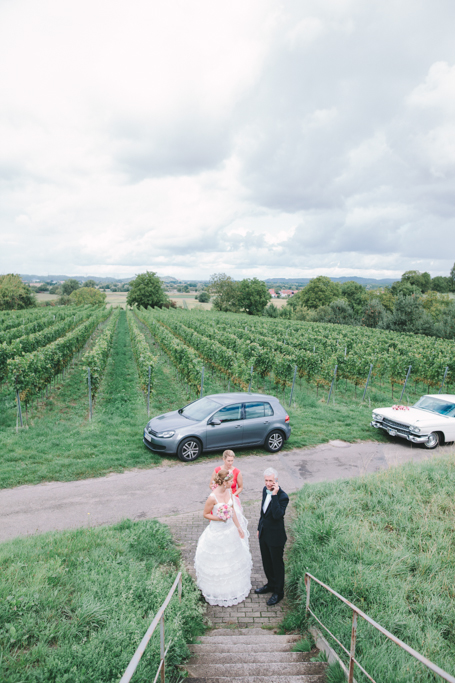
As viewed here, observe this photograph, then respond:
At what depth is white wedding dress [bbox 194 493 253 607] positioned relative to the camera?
4461 mm

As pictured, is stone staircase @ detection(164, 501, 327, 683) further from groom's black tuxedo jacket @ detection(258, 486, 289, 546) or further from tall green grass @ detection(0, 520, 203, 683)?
groom's black tuxedo jacket @ detection(258, 486, 289, 546)

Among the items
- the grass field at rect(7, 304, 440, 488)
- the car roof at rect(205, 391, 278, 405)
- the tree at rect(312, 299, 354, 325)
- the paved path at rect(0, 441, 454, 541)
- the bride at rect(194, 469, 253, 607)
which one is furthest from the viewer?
the tree at rect(312, 299, 354, 325)

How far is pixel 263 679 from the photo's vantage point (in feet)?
10.00

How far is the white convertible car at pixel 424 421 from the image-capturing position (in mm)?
10648

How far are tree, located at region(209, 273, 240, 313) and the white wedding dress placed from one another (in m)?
84.7

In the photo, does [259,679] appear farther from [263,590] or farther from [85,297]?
[85,297]

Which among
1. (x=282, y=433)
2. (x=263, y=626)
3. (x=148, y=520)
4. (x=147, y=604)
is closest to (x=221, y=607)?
(x=263, y=626)

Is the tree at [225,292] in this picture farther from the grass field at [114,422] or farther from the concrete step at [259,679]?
the concrete step at [259,679]

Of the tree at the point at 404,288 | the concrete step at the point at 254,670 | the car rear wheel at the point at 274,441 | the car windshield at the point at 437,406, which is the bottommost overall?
the car rear wheel at the point at 274,441

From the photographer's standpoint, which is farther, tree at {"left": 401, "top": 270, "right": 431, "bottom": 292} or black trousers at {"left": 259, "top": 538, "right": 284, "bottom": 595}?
tree at {"left": 401, "top": 270, "right": 431, "bottom": 292}

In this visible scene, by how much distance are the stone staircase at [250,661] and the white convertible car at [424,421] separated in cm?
822

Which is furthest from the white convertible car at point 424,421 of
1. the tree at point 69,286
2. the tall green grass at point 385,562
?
the tree at point 69,286

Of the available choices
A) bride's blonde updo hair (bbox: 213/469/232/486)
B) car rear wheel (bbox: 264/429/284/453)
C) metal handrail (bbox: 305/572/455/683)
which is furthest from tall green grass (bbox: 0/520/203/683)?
car rear wheel (bbox: 264/429/284/453)

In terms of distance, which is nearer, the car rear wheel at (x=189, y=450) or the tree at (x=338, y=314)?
the car rear wheel at (x=189, y=450)
